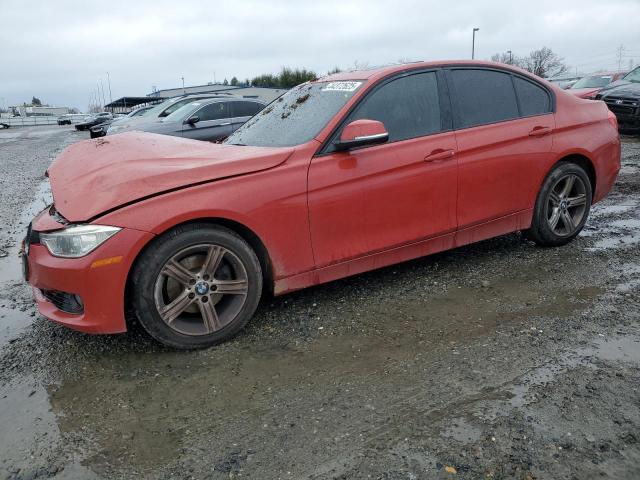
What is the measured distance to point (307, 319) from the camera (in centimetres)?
362

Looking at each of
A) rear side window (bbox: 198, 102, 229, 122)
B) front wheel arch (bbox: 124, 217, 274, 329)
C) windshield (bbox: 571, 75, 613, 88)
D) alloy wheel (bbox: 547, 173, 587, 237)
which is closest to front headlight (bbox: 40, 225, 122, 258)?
front wheel arch (bbox: 124, 217, 274, 329)

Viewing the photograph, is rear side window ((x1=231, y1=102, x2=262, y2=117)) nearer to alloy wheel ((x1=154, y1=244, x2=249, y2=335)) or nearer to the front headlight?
alloy wheel ((x1=154, y1=244, x2=249, y2=335))

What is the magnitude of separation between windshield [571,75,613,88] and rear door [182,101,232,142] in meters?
13.3

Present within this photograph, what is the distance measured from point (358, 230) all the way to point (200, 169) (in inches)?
44.8

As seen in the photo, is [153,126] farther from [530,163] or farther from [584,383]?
[584,383]

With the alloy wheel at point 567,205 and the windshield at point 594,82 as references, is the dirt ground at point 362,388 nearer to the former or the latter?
the alloy wheel at point 567,205

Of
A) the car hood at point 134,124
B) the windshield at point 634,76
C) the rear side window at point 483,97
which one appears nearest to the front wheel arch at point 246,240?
the rear side window at point 483,97

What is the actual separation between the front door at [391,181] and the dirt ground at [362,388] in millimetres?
502

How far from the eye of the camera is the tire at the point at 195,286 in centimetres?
305

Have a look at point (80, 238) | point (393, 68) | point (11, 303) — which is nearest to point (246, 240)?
point (80, 238)

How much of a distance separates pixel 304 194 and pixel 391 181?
67 centimetres

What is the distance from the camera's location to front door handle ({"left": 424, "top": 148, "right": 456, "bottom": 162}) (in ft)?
12.6

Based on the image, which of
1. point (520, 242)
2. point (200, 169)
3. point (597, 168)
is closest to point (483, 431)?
point (200, 169)

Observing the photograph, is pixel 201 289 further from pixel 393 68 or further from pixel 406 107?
pixel 393 68
